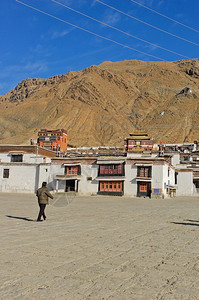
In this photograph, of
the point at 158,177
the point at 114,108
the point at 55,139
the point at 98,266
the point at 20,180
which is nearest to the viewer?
the point at 98,266

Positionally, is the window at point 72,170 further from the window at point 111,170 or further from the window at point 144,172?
the window at point 144,172

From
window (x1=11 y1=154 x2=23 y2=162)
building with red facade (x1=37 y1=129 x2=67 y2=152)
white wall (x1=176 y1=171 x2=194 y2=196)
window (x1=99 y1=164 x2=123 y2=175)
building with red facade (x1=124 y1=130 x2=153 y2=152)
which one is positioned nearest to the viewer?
window (x1=99 y1=164 x2=123 y2=175)

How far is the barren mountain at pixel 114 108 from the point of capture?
11875 centimetres

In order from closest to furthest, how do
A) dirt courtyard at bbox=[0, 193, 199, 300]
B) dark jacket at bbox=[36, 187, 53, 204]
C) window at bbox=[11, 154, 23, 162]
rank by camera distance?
dirt courtyard at bbox=[0, 193, 199, 300] → dark jacket at bbox=[36, 187, 53, 204] → window at bbox=[11, 154, 23, 162]

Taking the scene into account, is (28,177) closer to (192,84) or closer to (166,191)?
(166,191)

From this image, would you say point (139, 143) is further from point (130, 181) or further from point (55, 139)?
point (130, 181)

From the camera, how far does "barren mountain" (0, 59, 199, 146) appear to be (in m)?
119

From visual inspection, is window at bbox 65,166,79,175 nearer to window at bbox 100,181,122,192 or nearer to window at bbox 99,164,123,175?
window at bbox 99,164,123,175

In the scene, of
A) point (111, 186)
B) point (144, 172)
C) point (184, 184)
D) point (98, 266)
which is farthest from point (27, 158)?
point (98, 266)

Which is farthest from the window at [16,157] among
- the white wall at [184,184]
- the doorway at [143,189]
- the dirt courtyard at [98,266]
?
the dirt courtyard at [98,266]

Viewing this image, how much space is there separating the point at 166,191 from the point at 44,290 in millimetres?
33614

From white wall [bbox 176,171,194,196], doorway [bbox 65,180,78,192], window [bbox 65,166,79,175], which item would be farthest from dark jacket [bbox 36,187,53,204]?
white wall [bbox 176,171,194,196]

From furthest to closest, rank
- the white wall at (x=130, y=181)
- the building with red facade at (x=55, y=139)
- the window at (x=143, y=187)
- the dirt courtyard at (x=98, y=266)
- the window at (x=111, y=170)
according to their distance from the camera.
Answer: the building with red facade at (x=55, y=139) < the window at (x=111, y=170) < the white wall at (x=130, y=181) < the window at (x=143, y=187) < the dirt courtyard at (x=98, y=266)

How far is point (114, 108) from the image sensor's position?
472 ft
